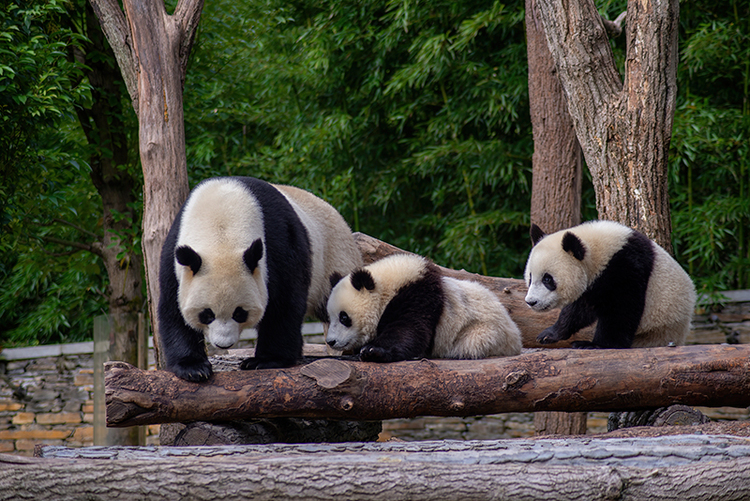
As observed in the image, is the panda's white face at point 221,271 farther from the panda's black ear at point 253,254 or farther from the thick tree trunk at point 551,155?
the thick tree trunk at point 551,155

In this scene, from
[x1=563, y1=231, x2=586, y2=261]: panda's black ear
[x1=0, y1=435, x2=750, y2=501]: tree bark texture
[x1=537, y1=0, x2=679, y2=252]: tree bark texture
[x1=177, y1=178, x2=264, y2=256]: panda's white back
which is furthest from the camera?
[x1=537, y1=0, x2=679, y2=252]: tree bark texture

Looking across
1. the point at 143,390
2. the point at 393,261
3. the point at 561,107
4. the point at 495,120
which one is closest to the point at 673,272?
the point at 393,261

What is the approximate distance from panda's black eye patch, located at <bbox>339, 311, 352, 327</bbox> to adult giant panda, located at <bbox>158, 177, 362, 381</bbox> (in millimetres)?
287

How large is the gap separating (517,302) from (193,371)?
254 cm

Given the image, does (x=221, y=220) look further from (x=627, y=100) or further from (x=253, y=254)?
(x=627, y=100)

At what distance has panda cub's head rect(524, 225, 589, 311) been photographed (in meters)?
3.61

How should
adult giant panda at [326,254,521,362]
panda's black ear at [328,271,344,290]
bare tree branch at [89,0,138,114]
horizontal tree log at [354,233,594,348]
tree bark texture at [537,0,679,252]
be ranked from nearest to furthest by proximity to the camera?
adult giant panda at [326,254,521,362] < panda's black ear at [328,271,344,290] < bare tree branch at [89,0,138,114] < tree bark texture at [537,0,679,252] < horizontal tree log at [354,233,594,348]

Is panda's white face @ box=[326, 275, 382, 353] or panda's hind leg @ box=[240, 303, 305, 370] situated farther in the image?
panda's white face @ box=[326, 275, 382, 353]

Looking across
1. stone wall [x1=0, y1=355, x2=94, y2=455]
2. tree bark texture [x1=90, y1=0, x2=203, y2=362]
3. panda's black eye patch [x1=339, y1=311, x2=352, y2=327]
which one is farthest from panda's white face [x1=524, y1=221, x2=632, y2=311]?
stone wall [x1=0, y1=355, x2=94, y2=455]

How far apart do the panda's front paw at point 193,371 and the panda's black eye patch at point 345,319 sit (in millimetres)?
788

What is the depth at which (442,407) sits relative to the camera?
3.09m

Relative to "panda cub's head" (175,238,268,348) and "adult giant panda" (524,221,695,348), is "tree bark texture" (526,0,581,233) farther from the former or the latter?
"panda cub's head" (175,238,268,348)

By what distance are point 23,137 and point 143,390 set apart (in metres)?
3.45

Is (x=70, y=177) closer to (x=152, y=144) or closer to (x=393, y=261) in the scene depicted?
(x=152, y=144)
